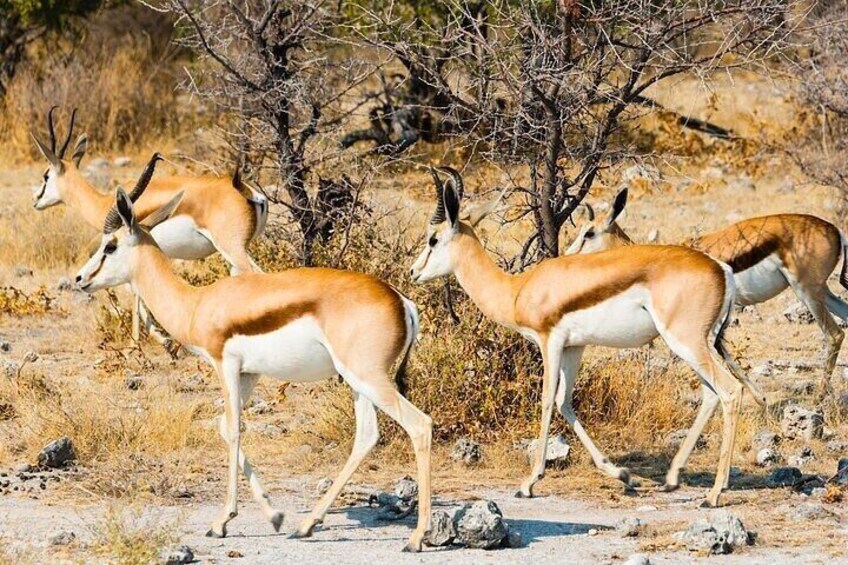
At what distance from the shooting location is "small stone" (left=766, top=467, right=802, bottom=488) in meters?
7.27

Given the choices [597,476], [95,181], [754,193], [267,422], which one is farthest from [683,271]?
[95,181]

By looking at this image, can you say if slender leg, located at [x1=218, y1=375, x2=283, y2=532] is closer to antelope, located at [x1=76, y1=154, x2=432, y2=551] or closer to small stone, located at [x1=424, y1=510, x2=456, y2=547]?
antelope, located at [x1=76, y1=154, x2=432, y2=551]

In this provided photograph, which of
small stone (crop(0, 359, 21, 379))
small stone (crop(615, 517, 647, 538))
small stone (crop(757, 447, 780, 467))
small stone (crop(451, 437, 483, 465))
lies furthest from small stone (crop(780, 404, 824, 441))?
small stone (crop(0, 359, 21, 379))

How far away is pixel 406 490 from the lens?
6.96 m

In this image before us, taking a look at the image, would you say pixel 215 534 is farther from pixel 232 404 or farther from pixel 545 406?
pixel 545 406

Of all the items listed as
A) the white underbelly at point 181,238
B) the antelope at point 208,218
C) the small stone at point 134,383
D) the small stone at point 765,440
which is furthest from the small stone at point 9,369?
the small stone at point 765,440

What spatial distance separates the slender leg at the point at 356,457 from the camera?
6.41 metres

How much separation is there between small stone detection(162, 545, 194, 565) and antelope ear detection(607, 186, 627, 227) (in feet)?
11.8

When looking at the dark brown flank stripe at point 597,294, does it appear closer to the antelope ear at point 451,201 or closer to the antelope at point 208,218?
the antelope ear at point 451,201

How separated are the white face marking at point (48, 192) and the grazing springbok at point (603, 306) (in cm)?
449

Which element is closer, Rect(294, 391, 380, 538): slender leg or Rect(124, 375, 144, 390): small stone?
Rect(294, 391, 380, 538): slender leg

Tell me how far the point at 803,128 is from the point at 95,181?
7.07 m

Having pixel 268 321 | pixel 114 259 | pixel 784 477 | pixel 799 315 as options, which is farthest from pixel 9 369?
pixel 799 315

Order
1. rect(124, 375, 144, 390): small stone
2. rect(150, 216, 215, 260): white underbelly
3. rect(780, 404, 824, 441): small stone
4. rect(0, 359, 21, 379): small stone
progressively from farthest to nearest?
rect(150, 216, 215, 260): white underbelly → rect(124, 375, 144, 390): small stone → rect(0, 359, 21, 379): small stone → rect(780, 404, 824, 441): small stone
